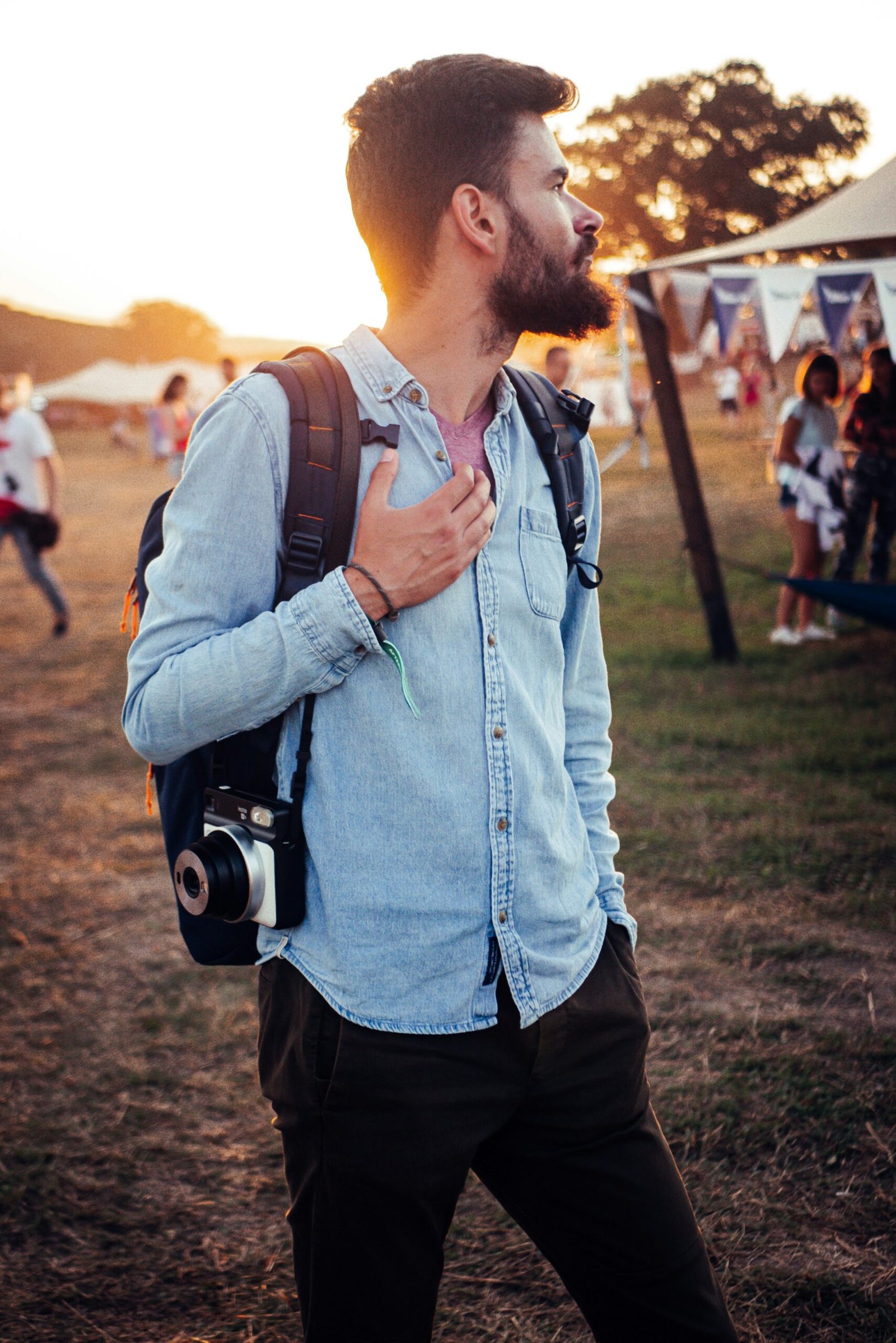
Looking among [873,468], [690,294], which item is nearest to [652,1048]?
[873,468]

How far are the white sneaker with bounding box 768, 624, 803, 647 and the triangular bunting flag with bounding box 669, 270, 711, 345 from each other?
8.24 ft

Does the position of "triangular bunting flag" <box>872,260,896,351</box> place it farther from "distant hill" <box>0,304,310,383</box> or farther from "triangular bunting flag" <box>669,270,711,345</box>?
"distant hill" <box>0,304,310,383</box>

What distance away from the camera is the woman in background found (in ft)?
25.0

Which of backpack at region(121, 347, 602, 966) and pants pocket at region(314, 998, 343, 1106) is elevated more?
backpack at region(121, 347, 602, 966)

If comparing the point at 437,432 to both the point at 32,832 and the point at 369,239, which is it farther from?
the point at 32,832

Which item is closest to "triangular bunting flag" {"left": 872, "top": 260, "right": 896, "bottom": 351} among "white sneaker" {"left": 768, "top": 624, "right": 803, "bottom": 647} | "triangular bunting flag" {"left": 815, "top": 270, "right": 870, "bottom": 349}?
"triangular bunting flag" {"left": 815, "top": 270, "right": 870, "bottom": 349}

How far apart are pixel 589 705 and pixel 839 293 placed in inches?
226

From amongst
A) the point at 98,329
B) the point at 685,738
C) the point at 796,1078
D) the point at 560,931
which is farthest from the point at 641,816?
the point at 98,329

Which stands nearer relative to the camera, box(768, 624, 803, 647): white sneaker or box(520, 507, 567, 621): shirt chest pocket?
box(520, 507, 567, 621): shirt chest pocket

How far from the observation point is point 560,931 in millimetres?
1445

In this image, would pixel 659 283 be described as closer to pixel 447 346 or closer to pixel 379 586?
pixel 447 346

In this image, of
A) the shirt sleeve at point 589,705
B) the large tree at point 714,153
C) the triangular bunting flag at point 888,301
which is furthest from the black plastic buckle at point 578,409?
the large tree at point 714,153

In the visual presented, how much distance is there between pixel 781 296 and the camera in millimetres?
6254

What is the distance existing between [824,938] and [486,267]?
308cm
